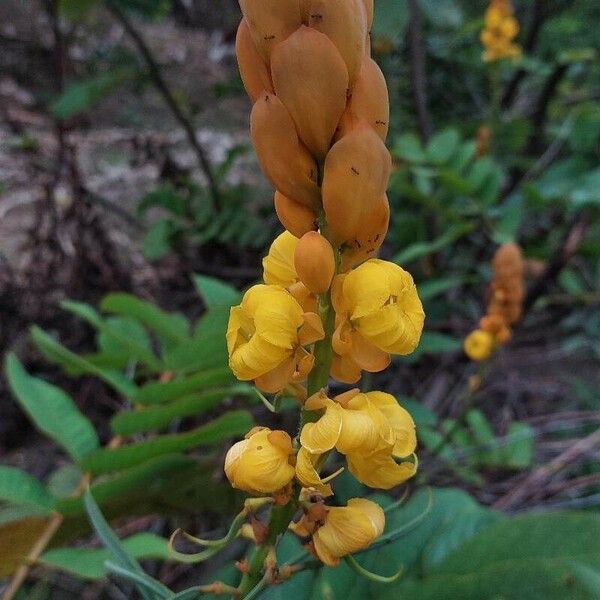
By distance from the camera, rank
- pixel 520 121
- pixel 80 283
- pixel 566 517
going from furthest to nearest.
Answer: pixel 520 121
pixel 80 283
pixel 566 517

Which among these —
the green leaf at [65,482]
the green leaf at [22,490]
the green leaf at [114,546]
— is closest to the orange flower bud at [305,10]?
the green leaf at [114,546]

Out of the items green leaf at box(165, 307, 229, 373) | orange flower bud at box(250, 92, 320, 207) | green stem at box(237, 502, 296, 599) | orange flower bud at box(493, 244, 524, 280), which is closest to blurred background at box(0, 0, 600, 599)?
green leaf at box(165, 307, 229, 373)

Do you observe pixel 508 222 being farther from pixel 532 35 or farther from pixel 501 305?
pixel 532 35

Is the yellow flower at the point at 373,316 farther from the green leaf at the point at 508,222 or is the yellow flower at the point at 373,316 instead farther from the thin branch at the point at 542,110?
the thin branch at the point at 542,110

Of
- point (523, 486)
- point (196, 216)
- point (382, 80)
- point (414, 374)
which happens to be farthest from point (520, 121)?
point (382, 80)

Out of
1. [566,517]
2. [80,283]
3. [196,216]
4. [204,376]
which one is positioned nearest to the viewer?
[566,517]

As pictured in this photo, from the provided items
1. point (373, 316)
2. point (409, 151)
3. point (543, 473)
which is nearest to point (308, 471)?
point (373, 316)

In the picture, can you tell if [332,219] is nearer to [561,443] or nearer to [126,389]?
[126,389]
